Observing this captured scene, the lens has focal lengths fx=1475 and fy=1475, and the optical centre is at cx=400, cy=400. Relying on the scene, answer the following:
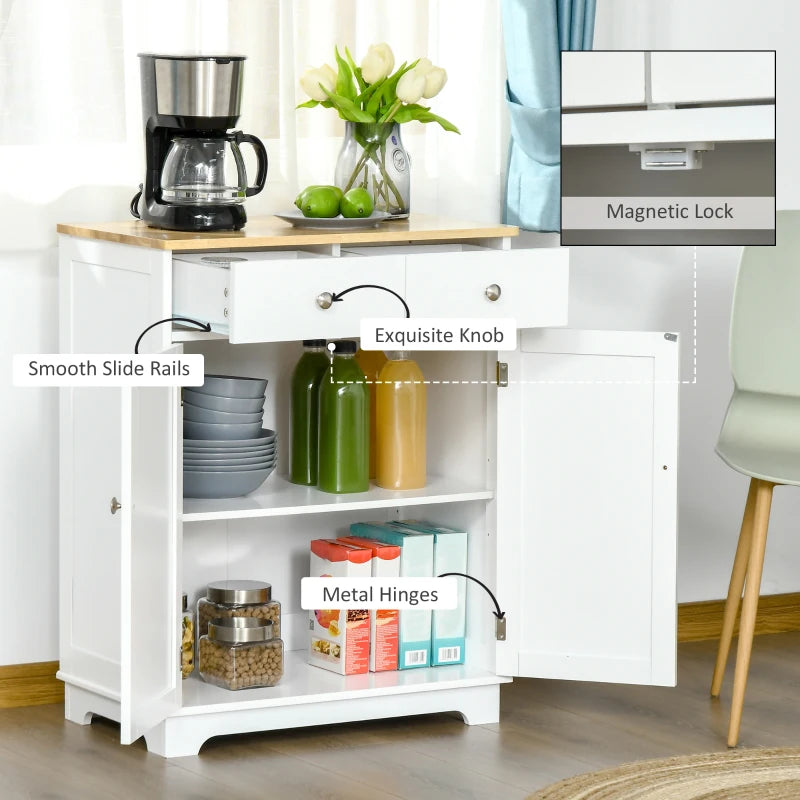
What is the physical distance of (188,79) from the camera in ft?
7.66

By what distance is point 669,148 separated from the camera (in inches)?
121

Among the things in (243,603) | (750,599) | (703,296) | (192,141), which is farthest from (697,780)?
(192,141)

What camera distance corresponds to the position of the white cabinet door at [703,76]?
2982mm

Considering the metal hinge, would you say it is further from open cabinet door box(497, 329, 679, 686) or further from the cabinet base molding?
the cabinet base molding

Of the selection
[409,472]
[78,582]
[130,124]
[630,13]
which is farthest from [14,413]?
[630,13]

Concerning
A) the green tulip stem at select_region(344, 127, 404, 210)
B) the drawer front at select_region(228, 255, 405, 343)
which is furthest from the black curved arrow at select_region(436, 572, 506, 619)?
the green tulip stem at select_region(344, 127, 404, 210)

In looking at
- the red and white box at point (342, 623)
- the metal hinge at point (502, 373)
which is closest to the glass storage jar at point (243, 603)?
the red and white box at point (342, 623)

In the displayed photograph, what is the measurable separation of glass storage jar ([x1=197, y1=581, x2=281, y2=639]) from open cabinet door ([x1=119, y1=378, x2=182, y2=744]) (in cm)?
21

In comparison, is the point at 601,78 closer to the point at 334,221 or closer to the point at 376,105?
the point at 376,105

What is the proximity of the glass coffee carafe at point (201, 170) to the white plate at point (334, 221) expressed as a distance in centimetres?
9

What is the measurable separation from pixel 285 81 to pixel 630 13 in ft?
2.51

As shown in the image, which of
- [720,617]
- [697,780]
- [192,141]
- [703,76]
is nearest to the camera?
[697,780]

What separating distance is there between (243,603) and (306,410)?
13.9 inches

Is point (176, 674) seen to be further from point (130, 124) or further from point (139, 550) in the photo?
point (130, 124)
